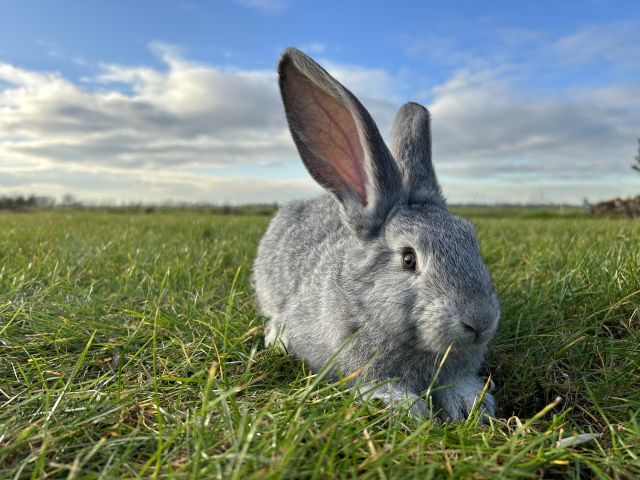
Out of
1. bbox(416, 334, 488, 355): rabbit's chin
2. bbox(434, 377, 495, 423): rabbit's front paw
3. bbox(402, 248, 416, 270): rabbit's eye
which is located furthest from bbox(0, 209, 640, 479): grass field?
bbox(402, 248, 416, 270): rabbit's eye

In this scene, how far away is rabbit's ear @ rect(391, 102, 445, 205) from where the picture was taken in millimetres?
3963

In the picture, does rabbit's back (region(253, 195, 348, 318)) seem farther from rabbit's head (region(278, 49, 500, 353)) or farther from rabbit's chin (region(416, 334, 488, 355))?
rabbit's chin (region(416, 334, 488, 355))

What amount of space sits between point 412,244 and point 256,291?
249 cm

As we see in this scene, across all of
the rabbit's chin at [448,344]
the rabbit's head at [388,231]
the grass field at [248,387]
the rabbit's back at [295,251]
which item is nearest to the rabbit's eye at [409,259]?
the rabbit's head at [388,231]

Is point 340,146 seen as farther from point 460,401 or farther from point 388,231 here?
point 460,401

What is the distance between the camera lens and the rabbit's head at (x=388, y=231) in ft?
9.88

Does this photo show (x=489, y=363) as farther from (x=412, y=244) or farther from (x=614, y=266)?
(x=614, y=266)

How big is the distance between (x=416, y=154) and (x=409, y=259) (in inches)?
49.6

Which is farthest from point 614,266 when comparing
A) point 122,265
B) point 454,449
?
point 122,265

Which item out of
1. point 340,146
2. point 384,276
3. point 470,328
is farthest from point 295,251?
point 470,328

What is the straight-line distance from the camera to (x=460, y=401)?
3.30 meters

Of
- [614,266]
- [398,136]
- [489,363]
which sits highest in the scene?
[398,136]

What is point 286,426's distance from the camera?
2312 millimetres

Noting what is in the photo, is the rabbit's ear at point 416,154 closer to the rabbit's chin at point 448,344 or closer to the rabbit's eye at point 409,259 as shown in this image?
the rabbit's eye at point 409,259
